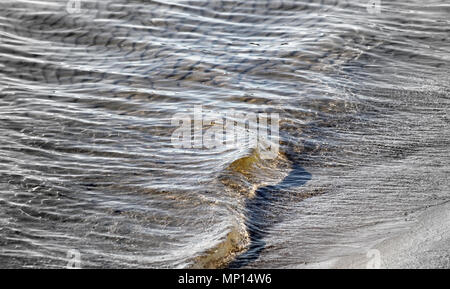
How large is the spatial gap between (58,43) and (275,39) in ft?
9.30

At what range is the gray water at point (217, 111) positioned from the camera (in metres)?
4.12

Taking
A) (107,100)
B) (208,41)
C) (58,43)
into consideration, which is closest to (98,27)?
(58,43)

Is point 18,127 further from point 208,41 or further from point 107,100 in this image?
point 208,41

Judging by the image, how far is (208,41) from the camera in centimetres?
789

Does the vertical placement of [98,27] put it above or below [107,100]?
above

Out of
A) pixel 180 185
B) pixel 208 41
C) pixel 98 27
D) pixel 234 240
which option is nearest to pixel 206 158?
pixel 180 185

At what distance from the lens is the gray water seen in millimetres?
4117

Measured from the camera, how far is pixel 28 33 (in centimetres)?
796

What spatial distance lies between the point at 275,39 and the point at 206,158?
3209 mm

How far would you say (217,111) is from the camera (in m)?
6.15
